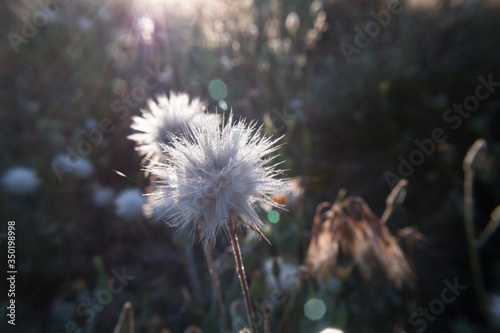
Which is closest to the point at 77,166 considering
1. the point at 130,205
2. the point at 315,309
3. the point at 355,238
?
the point at 130,205

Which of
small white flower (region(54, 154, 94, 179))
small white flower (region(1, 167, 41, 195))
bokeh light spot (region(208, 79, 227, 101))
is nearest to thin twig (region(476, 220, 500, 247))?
bokeh light spot (region(208, 79, 227, 101))

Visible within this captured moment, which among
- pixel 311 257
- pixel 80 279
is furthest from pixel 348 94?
pixel 80 279

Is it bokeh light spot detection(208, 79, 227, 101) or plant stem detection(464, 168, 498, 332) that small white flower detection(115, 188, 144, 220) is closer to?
bokeh light spot detection(208, 79, 227, 101)

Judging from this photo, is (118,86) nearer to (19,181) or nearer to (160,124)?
(19,181)

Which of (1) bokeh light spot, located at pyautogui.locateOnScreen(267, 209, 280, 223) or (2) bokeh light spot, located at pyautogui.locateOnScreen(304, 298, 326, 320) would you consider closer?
(2) bokeh light spot, located at pyautogui.locateOnScreen(304, 298, 326, 320)

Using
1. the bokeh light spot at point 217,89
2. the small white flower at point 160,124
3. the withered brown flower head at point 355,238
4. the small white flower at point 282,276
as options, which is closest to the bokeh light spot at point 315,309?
the small white flower at point 282,276

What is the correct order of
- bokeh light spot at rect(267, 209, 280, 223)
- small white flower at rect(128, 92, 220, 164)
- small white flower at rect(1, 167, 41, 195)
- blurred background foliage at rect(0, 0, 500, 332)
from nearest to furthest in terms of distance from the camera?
1. small white flower at rect(128, 92, 220, 164)
2. bokeh light spot at rect(267, 209, 280, 223)
3. blurred background foliage at rect(0, 0, 500, 332)
4. small white flower at rect(1, 167, 41, 195)

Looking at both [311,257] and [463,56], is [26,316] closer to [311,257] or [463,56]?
[311,257]
